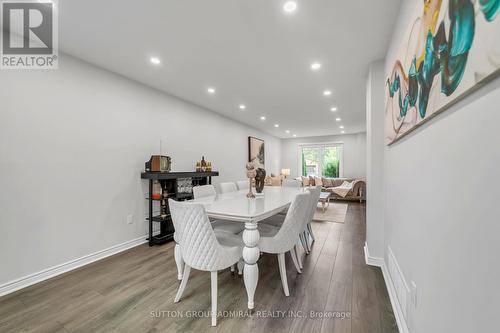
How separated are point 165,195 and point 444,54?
3.31m

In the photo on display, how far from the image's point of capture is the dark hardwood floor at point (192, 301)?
1.52 metres

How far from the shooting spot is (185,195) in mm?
3568

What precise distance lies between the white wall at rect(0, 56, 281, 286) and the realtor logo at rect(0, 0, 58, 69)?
0.11 meters

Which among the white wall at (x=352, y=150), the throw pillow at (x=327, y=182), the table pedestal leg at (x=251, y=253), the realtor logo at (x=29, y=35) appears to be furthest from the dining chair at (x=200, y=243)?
the white wall at (x=352, y=150)

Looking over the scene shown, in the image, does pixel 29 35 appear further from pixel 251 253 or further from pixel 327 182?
pixel 327 182

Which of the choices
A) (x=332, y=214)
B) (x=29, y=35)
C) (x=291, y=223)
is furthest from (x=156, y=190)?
(x=332, y=214)

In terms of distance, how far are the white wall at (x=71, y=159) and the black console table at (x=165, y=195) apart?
21 centimetres

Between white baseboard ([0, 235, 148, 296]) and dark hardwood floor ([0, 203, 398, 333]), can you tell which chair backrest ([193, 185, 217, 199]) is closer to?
dark hardwood floor ([0, 203, 398, 333])

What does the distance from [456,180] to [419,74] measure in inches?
25.9

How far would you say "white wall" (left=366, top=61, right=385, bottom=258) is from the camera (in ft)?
7.82

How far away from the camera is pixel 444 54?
0.81 metres

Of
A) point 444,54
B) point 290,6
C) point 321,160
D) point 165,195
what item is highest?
point 290,6

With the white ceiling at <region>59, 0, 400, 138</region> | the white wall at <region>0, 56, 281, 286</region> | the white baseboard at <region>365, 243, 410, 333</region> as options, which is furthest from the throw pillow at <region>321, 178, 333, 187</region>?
the white wall at <region>0, 56, 281, 286</region>

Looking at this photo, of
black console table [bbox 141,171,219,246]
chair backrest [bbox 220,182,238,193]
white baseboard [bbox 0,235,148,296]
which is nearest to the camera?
white baseboard [bbox 0,235,148,296]
